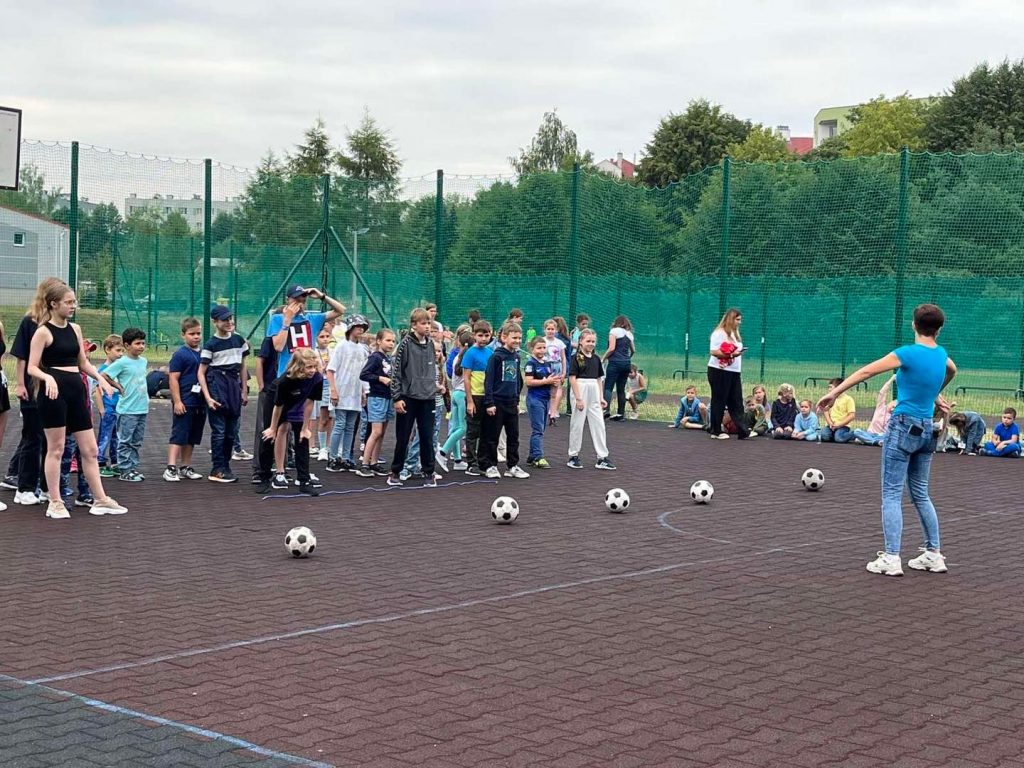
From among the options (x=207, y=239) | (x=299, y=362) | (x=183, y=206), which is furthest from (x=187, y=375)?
Answer: (x=183, y=206)

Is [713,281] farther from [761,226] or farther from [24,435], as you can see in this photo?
[24,435]

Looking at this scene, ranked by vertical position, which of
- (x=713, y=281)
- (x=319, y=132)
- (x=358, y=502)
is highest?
(x=319, y=132)

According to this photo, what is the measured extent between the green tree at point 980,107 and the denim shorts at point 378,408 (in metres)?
45.8

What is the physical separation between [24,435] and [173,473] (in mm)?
2251

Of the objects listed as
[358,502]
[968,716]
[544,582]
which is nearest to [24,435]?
[358,502]

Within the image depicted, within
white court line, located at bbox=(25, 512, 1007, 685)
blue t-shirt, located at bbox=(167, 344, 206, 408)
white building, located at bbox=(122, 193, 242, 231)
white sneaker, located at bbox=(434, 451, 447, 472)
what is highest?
white building, located at bbox=(122, 193, 242, 231)

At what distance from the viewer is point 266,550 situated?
32.6 ft

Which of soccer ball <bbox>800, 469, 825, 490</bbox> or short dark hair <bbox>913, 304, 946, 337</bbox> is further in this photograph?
soccer ball <bbox>800, 469, 825, 490</bbox>

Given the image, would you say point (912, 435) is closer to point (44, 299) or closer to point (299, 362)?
point (299, 362)

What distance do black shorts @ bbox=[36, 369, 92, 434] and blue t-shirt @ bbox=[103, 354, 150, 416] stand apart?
95.5 inches

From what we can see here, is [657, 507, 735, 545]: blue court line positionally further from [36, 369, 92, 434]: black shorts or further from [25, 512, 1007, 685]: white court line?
[36, 369, 92, 434]: black shorts

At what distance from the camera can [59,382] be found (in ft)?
36.3

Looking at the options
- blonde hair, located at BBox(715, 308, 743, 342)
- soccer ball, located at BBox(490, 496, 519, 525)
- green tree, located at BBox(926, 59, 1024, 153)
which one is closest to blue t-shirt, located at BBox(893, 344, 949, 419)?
soccer ball, located at BBox(490, 496, 519, 525)

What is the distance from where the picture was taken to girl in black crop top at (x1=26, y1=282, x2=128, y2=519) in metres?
10.9
